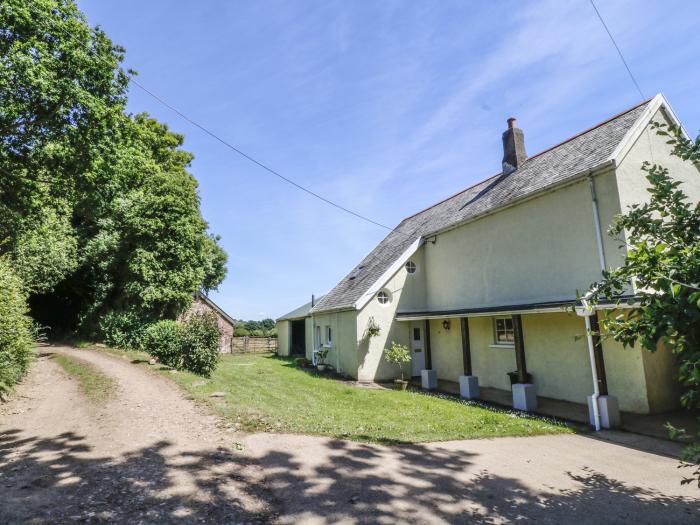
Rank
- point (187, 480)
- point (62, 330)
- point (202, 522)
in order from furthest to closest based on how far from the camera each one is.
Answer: point (62, 330) → point (187, 480) → point (202, 522)

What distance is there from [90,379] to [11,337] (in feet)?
12.0

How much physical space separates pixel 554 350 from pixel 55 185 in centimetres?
1840

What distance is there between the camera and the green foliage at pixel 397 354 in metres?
15.8

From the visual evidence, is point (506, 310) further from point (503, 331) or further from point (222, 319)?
point (222, 319)

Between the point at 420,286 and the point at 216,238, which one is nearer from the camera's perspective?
the point at 420,286

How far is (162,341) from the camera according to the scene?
18281 mm

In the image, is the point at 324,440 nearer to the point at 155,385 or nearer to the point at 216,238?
the point at 155,385

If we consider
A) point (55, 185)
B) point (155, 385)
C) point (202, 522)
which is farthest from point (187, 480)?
point (55, 185)

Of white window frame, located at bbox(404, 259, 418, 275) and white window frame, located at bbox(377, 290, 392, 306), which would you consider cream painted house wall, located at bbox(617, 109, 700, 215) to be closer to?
white window frame, located at bbox(404, 259, 418, 275)

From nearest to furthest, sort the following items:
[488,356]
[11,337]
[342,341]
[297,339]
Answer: [11,337]
[488,356]
[342,341]
[297,339]

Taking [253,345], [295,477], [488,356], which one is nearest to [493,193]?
[488,356]

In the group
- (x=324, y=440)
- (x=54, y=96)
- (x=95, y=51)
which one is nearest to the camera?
(x=324, y=440)

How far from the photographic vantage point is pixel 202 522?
4312 millimetres

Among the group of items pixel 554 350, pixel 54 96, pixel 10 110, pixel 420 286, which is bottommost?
pixel 554 350
